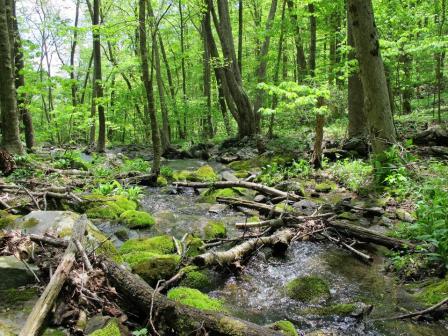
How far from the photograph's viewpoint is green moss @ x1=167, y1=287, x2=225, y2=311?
4102 mm

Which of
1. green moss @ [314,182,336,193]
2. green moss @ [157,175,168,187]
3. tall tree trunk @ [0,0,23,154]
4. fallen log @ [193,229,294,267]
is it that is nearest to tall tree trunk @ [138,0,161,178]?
green moss @ [157,175,168,187]

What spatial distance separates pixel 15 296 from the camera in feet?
11.9

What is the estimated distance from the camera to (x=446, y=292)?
4336 millimetres

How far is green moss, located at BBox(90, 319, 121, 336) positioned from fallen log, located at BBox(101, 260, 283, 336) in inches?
13.9

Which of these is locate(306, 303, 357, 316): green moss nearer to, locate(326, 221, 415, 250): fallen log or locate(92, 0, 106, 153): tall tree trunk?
Result: locate(326, 221, 415, 250): fallen log

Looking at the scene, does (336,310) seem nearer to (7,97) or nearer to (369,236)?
(369,236)

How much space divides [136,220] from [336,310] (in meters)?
4.41

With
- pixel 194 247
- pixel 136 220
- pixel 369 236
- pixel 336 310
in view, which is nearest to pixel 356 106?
pixel 369 236

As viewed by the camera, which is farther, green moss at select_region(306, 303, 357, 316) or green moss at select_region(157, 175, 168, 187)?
green moss at select_region(157, 175, 168, 187)

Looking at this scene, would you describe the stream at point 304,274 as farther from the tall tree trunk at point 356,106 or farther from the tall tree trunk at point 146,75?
the tall tree trunk at point 356,106

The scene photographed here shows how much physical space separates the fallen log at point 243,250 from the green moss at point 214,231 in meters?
0.87

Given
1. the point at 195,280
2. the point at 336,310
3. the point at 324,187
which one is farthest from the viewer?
the point at 324,187

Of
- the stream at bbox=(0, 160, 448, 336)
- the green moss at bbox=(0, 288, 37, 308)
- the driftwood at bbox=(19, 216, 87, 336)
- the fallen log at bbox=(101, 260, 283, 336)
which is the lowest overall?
the stream at bbox=(0, 160, 448, 336)

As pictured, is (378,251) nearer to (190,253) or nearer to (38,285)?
(190,253)
